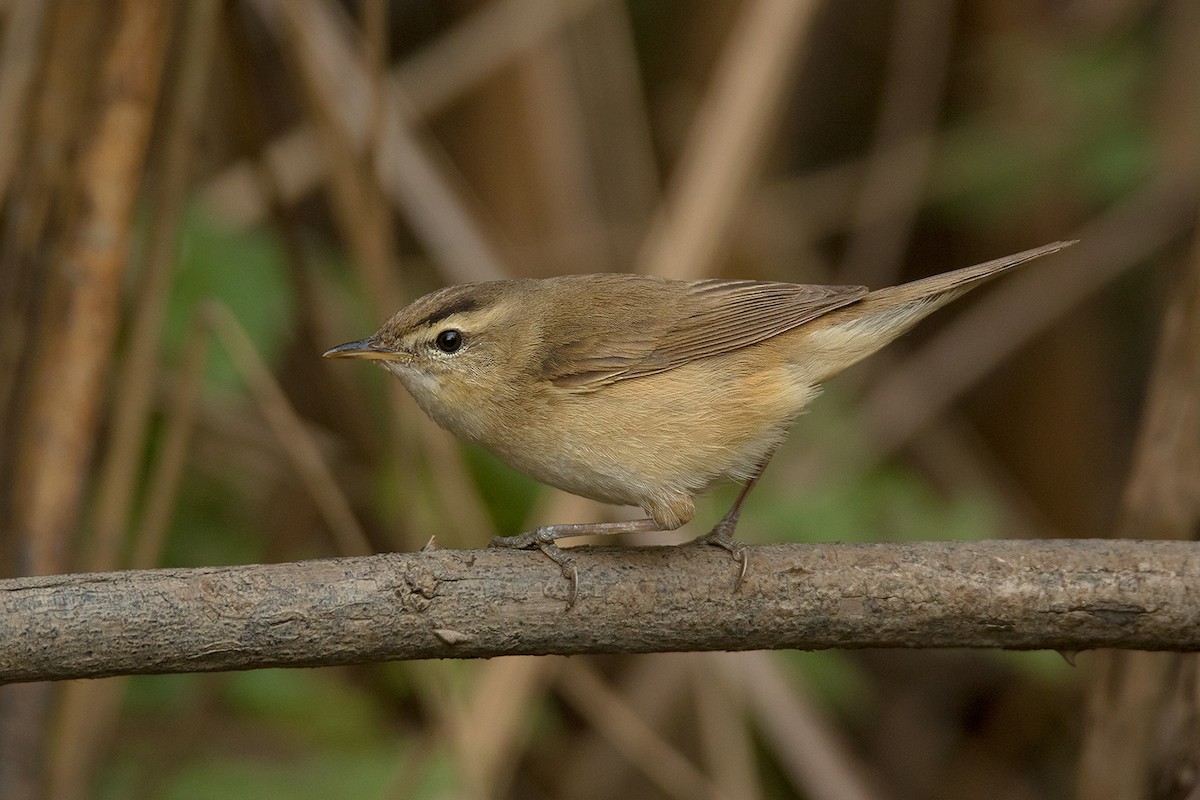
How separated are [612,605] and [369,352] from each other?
1058mm

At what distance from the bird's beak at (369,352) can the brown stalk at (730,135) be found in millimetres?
1644

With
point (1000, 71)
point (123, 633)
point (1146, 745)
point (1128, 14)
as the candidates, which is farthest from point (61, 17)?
point (1128, 14)

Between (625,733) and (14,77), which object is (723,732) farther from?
(14,77)

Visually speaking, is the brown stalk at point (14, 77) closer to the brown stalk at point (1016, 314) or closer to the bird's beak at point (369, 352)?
the bird's beak at point (369, 352)

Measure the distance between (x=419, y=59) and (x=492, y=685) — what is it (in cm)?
303

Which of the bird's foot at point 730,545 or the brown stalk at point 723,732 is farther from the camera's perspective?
the brown stalk at point 723,732

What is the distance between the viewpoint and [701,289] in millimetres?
3359

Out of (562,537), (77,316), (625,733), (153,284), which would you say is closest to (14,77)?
(153,284)

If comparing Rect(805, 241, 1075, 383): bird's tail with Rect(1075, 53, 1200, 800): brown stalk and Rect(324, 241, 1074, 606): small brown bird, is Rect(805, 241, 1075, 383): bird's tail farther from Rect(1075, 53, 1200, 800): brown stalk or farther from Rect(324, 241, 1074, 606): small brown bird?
Rect(1075, 53, 1200, 800): brown stalk

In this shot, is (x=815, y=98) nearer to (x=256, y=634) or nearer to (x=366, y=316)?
(x=366, y=316)

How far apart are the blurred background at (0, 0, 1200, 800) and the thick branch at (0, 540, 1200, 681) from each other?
0.95 meters

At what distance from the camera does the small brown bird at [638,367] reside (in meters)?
2.94

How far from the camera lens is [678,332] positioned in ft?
10.5

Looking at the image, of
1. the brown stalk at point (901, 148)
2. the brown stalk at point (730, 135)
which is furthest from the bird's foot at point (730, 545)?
the brown stalk at point (901, 148)
